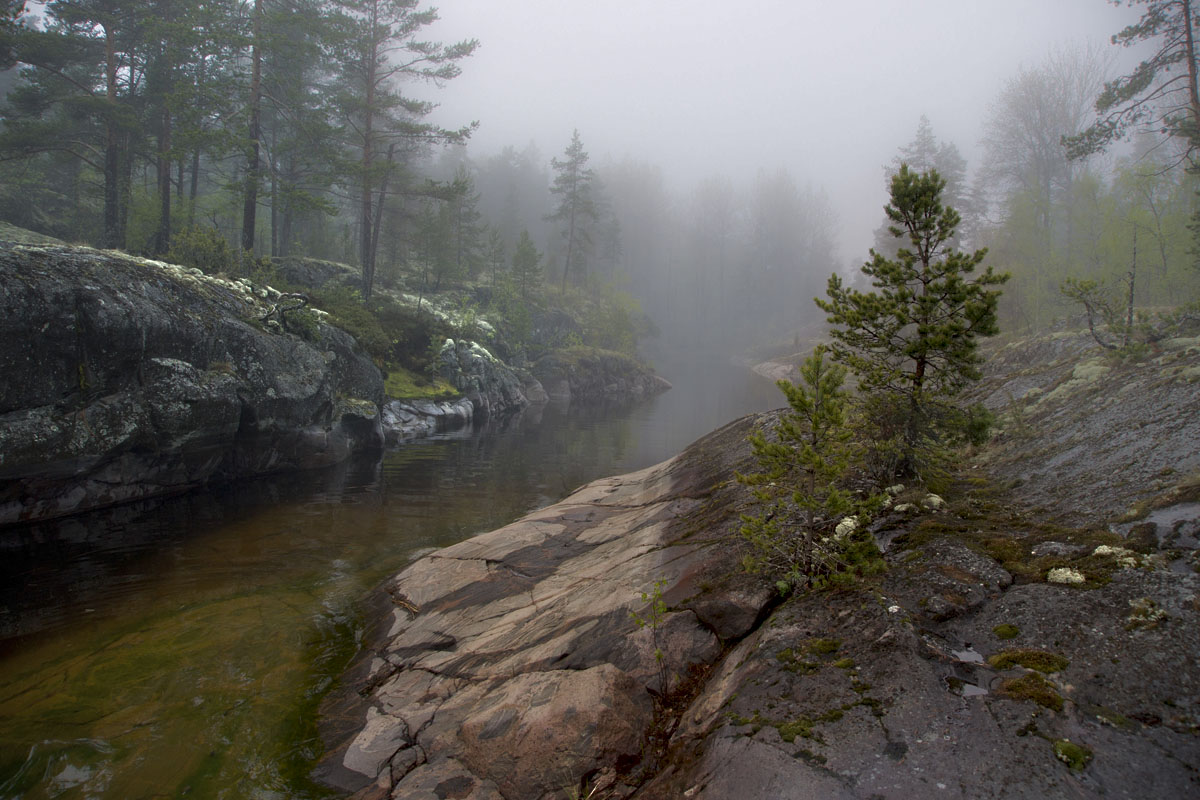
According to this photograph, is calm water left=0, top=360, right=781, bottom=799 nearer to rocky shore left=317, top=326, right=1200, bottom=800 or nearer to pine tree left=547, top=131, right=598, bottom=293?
rocky shore left=317, top=326, right=1200, bottom=800

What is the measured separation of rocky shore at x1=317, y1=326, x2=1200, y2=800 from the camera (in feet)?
9.87

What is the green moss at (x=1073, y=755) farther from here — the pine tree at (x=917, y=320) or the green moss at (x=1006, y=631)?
the pine tree at (x=917, y=320)

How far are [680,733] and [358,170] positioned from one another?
29.2 metres

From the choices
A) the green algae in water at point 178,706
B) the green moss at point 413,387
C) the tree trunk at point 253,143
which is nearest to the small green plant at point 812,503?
the green algae in water at point 178,706

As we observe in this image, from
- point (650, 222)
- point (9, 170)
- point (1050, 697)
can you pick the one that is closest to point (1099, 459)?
point (1050, 697)

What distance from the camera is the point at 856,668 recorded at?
3811mm

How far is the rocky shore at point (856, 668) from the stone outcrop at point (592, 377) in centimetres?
3726

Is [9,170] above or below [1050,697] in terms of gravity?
above

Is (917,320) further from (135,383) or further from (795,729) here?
(135,383)

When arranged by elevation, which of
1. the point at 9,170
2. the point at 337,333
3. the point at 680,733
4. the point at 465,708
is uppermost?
the point at 9,170

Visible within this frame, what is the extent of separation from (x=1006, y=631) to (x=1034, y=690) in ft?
2.15

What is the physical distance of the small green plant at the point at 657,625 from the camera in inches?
183

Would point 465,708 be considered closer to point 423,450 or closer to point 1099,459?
point 1099,459

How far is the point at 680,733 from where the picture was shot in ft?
13.2
